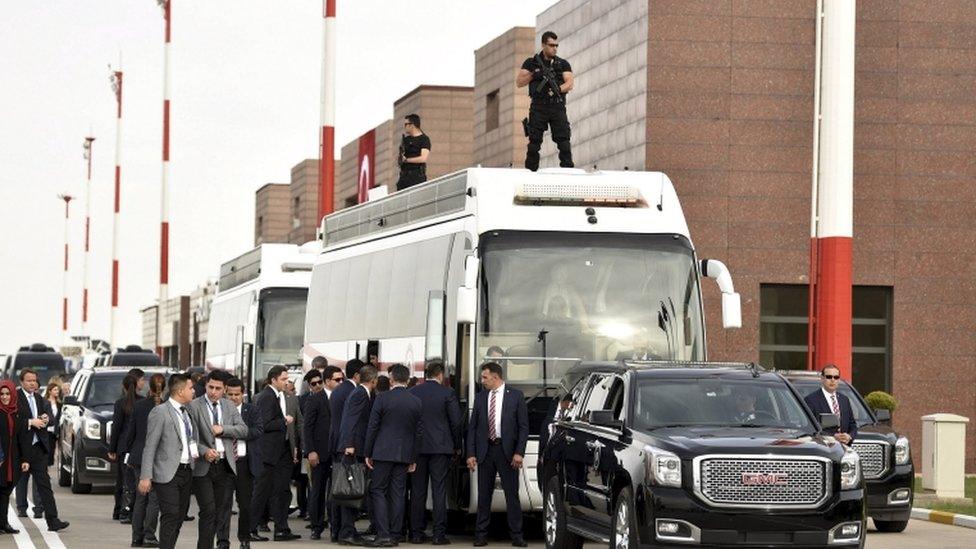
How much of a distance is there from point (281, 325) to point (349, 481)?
13.6 metres

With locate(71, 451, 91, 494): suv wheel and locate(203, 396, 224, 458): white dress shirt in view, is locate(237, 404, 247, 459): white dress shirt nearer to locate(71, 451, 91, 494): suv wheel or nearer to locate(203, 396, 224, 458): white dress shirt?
locate(203, 396, 224, 458): white dress shirt

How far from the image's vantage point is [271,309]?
34.6 meters

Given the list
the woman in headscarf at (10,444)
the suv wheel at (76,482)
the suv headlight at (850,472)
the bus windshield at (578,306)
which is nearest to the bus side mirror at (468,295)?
the bus windshield at (578,306)

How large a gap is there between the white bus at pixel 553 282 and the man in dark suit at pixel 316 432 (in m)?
1.30

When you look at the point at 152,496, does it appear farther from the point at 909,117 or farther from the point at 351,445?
the point at 909,117

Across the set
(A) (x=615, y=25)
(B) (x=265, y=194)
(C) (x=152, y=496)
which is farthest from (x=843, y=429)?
(B) (x=265, y=194)

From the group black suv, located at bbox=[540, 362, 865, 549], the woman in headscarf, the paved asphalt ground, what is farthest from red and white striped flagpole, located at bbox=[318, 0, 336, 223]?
black suv, located at bbox=[540, 362, 865, 549]

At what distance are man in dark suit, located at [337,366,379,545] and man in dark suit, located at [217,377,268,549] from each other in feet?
5.43

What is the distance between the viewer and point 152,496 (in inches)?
838

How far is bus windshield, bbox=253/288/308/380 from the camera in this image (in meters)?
34.1

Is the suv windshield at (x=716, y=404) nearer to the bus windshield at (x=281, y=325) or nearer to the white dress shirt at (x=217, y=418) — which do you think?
the white dress shirt at (x=217, y=418)

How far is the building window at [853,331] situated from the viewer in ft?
134

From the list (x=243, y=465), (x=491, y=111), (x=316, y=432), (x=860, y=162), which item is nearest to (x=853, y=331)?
(x=860, y=162)

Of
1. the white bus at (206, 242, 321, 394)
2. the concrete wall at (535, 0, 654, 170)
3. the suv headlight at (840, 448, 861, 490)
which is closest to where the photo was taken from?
the suv headlight at (840, 448, 861, 490)
